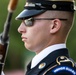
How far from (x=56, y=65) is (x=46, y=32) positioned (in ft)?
0.75

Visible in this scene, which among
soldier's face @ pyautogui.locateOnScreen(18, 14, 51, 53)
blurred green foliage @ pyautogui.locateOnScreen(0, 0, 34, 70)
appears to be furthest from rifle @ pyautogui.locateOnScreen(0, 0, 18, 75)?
blurred green foliage @ pyautogui.locateOnScreen(0, 0, 34, 70)

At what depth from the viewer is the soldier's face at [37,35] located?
2889 mm

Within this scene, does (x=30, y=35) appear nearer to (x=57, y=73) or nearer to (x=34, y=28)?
(x=34, y=28)

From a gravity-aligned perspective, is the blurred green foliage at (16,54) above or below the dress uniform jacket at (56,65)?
below

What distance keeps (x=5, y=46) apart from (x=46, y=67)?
0.28m

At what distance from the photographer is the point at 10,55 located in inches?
599

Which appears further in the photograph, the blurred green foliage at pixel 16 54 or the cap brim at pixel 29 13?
the blurred green foliage at pixel 16 54

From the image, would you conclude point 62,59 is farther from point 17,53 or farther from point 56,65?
point 17,53

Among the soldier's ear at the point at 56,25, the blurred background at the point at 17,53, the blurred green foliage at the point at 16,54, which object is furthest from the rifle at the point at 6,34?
the blurred green foliage at the point at 16,54

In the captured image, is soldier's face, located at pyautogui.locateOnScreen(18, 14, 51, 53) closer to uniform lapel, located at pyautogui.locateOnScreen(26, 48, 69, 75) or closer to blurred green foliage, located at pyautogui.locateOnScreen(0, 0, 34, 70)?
uniform lapel, located at pyautogui.locateOnScreen(26, 48, 69, 75)

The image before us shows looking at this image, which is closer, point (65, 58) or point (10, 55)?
point (65, 58)

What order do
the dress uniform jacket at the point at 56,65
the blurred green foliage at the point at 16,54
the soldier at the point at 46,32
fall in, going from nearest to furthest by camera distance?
the dress uniform jacket at the point at 56,65
the soldier at the point at 46,32
the blurred green foliage at the point at 16,54

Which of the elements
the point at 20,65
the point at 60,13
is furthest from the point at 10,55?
the point at 60,13

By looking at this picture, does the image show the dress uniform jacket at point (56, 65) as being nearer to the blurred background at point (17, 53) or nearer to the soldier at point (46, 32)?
the soldier at point (46, 32)
